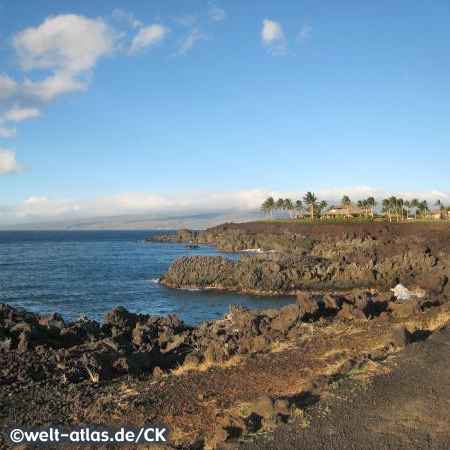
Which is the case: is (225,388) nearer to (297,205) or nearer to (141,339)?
(141,339)

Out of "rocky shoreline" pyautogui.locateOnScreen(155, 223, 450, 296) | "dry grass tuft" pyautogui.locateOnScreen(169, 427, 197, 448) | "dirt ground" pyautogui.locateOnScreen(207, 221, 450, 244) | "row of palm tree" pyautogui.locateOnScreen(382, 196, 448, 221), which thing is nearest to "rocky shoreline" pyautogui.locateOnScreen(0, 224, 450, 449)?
"dry grass tuft" pyautogui.locateOnScreen(169, 427, 197, 448)

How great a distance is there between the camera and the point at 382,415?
10328mm

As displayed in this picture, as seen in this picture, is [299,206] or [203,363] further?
[299,206]

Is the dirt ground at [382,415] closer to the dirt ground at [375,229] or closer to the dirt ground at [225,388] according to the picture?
the dirt ground at [225,388]

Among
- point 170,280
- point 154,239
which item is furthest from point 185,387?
point 154,239

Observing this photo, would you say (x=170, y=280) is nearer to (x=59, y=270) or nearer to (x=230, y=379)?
(x=59, y=270)

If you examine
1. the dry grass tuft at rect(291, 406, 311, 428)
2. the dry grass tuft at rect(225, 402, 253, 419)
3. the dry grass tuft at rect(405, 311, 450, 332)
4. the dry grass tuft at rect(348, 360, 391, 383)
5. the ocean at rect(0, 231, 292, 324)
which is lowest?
the ocean at rect(0, 231, 292, 324)

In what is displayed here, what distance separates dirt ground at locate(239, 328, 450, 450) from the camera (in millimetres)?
9164

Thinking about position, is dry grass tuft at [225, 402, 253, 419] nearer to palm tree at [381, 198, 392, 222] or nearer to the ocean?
the ocean

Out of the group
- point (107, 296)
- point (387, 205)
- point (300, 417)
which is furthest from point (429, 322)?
point (387, 205)

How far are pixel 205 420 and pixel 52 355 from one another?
8745mm

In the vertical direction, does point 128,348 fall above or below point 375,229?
below

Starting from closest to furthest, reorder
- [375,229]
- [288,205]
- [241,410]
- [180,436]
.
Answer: [180,436] < [241,410] < [375,229] < [288,205]

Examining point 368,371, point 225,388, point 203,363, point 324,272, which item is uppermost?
point 368,371
